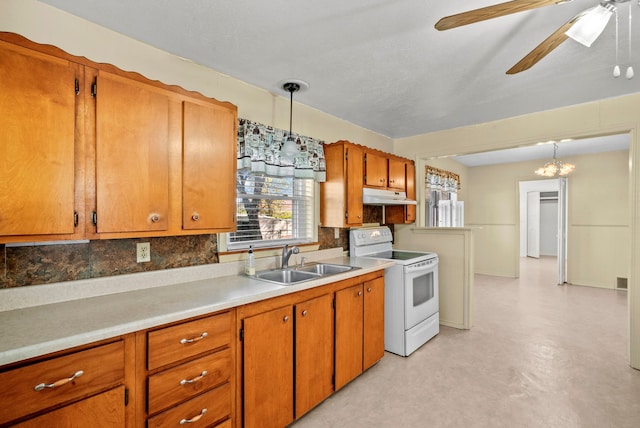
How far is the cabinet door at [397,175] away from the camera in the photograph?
3738mm

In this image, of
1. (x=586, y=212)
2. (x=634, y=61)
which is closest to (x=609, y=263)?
(x=586, y=212)

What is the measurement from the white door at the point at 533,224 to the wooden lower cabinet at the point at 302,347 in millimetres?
9289

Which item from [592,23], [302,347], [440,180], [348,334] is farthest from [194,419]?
[440,180]

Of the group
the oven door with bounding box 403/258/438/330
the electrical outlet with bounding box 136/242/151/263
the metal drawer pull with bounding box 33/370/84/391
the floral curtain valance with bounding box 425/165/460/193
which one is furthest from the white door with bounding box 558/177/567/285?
the metal drawer pull with bounding box 33/370/84/391

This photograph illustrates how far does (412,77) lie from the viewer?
2.51 meters

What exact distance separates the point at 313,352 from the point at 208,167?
144 centimetres

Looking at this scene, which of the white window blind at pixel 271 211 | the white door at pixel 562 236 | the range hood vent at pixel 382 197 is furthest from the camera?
the white door at pixel 562 236

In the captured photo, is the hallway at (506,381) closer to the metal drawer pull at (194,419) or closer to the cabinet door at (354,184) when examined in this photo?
the metal drawer pull at (194,419)

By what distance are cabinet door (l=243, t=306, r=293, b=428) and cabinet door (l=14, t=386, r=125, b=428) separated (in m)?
0.63

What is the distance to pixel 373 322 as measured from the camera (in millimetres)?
2789

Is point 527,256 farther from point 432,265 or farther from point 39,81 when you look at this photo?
point 39,81

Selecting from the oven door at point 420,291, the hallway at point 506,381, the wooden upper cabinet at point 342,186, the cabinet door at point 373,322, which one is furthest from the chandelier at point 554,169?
the cabinet door at point 373,322

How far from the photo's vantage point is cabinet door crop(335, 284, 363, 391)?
7.89ft

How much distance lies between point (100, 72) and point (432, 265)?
3.34 metres
